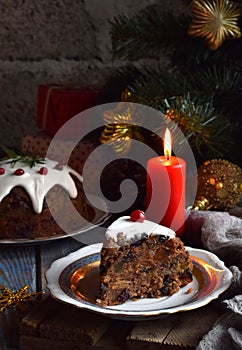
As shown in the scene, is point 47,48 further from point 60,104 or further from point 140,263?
point 140,263

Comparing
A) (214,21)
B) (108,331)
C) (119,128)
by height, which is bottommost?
(108,331)

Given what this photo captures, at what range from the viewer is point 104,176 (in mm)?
1490

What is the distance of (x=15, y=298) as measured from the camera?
3.38 ft

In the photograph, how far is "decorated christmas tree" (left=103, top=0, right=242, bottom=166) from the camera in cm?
141

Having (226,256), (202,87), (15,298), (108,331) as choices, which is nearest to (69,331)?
(108,331)

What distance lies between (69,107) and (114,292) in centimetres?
75

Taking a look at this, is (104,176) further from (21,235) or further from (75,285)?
(75,285)

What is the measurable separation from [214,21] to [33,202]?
0.57 metres

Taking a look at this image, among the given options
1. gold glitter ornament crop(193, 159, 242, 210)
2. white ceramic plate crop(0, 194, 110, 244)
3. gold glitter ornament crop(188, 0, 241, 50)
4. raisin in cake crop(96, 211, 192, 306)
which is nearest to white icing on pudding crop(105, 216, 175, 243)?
raisin in cake crop(96, 211, 192, 306)

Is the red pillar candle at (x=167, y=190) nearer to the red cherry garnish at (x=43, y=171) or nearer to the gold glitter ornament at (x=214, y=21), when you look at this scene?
the red cherry garnish at (x=43, y=171)

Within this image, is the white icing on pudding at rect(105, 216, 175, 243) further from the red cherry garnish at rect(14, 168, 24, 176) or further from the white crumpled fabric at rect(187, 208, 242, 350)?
the red cherry garnish at rect(14, 168, 24, 176)

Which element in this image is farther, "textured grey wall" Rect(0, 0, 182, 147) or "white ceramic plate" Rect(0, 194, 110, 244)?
"textured grey wall" Rect(0, 0, 182, 147)

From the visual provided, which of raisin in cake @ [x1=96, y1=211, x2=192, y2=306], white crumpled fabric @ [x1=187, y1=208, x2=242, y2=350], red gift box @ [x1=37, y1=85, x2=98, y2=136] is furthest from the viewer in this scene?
red gift box @ [x1=37, y1=85, x2=98, y2=136]

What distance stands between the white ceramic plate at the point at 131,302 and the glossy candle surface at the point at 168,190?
137 millimetres
